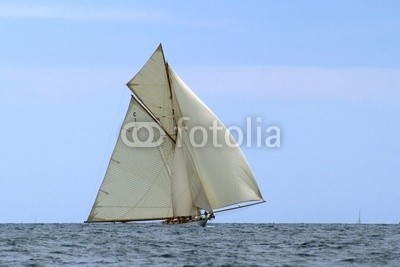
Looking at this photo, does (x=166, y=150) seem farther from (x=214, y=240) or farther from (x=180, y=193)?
(x=214, y=240)

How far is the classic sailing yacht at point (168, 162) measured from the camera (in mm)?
80000

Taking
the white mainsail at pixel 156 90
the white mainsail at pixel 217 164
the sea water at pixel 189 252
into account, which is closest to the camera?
the sea water at pixel 189 252

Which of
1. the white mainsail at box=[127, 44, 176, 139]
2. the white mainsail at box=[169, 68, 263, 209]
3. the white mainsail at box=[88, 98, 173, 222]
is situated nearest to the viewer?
the white mainsail at box=[169, 68, 263, 209]

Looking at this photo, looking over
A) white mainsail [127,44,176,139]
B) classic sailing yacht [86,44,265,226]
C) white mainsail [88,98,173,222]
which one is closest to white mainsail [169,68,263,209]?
classic sailing yacht [86,44,265,226]

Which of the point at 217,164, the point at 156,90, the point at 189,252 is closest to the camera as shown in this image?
the point at 189,252

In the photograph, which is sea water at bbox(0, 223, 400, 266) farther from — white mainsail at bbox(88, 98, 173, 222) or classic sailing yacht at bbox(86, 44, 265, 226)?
white mainsail at bbox(88, 98, 173, 222)

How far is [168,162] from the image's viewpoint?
277 ft

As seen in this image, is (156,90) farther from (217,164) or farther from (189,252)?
(189,252)

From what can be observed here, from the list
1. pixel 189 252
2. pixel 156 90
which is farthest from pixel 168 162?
pixel 189 252

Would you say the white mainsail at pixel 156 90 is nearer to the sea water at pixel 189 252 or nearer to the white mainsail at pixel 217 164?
the white mainsail at pixel 217 164

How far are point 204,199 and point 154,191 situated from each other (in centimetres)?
456

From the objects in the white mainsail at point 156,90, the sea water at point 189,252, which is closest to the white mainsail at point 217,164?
the white mainsail at point 156,90

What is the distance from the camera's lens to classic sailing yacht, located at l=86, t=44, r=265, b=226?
80000mm

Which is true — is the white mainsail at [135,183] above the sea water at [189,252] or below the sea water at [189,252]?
above
